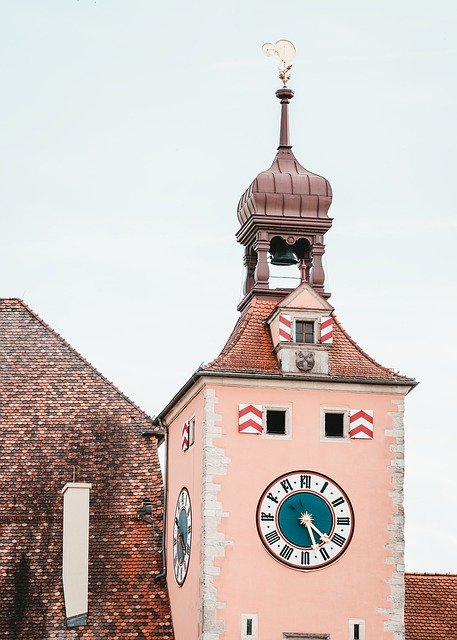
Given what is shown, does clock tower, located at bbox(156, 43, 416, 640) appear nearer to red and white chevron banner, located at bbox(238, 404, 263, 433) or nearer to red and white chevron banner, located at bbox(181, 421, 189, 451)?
red and white chevron banner, located at bbox(238, 404, 263, 433)

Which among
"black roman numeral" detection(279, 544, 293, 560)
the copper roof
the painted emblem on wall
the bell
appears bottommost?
"black roman numeral" detection(279, 544, 293, 560)

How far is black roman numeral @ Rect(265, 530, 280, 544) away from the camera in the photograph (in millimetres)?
36875

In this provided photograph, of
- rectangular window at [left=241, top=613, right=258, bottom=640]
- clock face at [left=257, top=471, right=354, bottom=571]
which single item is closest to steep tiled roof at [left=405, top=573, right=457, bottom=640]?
clock face at [left=257, top=471, right=354, bottom=571]

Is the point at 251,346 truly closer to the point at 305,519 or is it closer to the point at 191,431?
the point at 191,431

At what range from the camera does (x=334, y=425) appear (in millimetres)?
37688

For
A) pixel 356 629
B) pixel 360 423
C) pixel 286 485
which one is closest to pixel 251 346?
pixel 360 423

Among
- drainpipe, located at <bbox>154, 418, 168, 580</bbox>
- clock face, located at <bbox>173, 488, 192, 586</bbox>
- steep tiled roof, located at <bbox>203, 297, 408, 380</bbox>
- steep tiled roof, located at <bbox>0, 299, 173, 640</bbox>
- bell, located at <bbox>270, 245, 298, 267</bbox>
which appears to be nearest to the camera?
steep tiled roof, located at <bbox>203, 297, 408, 380</bbox>

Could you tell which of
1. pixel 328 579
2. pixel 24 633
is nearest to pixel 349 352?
pixel 328 579

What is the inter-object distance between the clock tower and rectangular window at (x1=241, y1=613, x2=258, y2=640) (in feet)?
0.05

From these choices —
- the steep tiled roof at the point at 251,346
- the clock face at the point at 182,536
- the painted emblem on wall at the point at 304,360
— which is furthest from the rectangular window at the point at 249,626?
the painted emblem on wall at the point at 304,360

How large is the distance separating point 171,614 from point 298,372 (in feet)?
16.6

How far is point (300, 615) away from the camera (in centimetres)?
3659

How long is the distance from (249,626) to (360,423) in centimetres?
401

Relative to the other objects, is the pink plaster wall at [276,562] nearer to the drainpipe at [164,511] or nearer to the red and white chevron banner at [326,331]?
the red and white chevron banner at [326,331]
